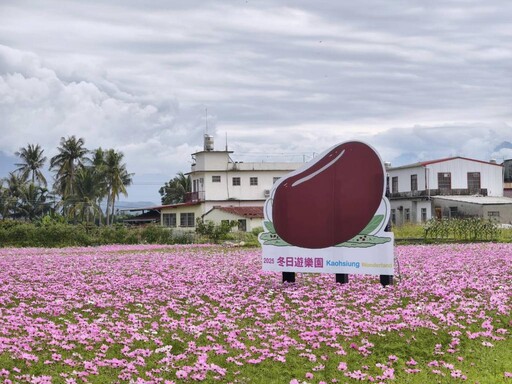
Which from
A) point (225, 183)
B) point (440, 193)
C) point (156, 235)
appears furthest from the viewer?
point (225, 183)

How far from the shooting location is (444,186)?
217ft

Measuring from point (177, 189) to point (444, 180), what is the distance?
42304 mm

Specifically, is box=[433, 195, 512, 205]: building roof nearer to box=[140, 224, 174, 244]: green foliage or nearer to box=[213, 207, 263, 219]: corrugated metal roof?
box=[213, 207, 263, 219]: corrugated metal roof

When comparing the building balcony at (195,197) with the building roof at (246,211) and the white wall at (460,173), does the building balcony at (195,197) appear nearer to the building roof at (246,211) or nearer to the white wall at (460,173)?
the building roof at (246,211)

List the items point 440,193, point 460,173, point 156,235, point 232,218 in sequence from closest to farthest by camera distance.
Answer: point 156,235, point 232,218, point 440,193, point 460,173

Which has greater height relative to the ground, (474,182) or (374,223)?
(474,182)

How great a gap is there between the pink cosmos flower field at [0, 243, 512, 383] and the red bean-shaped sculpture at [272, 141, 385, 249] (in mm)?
1220

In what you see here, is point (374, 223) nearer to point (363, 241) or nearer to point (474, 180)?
point (363, 241)

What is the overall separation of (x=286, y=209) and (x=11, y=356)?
8.60 meters

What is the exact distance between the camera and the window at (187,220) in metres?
70.7

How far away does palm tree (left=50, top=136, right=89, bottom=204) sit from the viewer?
82.6m

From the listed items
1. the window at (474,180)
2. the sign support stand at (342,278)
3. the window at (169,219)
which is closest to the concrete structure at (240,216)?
the window at (169,219)

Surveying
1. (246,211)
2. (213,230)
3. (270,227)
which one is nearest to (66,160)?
(246,211)

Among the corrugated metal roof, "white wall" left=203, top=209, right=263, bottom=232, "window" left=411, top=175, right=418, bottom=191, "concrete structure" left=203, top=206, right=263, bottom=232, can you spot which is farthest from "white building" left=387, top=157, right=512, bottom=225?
"white wall" left=203, top=209, right=263, bottom=232
